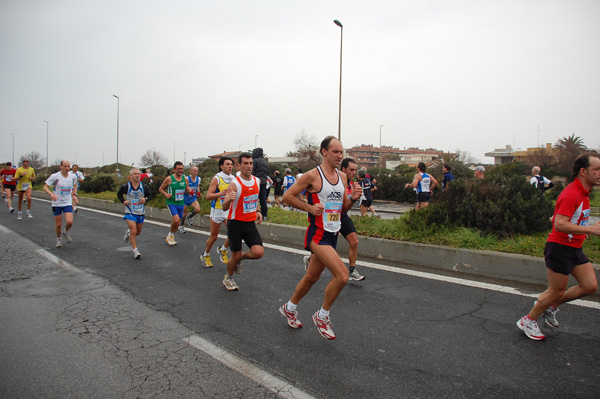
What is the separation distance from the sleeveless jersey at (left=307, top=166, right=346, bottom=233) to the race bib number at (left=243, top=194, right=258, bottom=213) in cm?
178

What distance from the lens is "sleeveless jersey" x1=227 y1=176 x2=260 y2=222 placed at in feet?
19.2

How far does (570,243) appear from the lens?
3959mm

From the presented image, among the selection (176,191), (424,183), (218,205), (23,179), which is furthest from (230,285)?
(23,179)

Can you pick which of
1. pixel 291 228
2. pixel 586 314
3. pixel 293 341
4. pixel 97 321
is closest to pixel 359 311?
pixel 293 341

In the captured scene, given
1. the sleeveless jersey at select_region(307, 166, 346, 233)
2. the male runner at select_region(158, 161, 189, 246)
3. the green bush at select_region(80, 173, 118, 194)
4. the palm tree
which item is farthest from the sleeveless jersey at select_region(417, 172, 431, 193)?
the palm tree

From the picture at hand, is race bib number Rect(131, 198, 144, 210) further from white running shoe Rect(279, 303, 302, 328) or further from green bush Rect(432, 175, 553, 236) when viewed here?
green bush Rect(432, 175, 553, 236)

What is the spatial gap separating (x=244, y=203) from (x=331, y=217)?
1935 mm

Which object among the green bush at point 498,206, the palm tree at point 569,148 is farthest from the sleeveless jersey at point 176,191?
the palm tree at point 569,148

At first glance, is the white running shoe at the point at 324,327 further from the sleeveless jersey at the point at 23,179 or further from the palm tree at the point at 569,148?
the palm tree at the point at 569,148

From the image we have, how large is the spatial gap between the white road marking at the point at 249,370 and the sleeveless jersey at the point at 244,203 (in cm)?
204

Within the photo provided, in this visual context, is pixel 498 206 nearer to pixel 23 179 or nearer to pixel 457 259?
pixel 457 259

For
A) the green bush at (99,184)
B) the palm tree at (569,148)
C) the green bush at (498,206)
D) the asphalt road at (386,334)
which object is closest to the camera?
the asphalt road at (386,334)

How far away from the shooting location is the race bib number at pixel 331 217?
4.29 meters

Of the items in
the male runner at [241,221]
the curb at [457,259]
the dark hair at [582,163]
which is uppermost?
the dark hair at [582,163]
